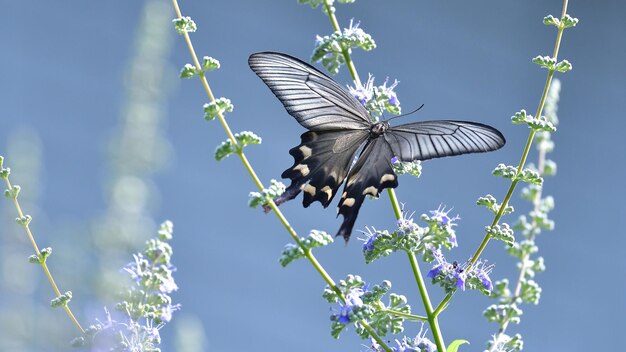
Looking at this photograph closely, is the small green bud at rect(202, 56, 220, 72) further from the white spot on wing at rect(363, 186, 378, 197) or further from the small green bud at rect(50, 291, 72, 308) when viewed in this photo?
the small green bud at rect(50, 291, 72, 308)

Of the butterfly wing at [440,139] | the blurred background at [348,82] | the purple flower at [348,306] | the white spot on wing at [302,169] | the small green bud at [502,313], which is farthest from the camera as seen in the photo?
the blurred background at [348,82]

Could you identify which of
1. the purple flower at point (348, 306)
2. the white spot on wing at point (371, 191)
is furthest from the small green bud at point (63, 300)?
the white spot on wing at point (371, 191)

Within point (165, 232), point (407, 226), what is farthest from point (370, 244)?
point (165, 232)

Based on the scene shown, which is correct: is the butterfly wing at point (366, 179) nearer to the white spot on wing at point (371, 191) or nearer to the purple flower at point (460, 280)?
the white spot on wing at point (371, 191)

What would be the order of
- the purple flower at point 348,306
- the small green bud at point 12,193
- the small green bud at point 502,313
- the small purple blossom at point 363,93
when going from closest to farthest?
the small green bud at point 502,313, the purple flower at point 348,306, the small green bud at point 12,193, the small purple blossom at point 363,93

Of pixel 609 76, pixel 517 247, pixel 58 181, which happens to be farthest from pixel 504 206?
pixel 609 76

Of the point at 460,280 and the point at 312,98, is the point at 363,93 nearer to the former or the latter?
the point at 312,98
